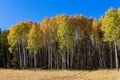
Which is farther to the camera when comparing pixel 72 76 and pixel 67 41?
pixel 67 41

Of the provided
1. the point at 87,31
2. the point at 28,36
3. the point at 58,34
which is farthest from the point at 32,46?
the point at 87,31

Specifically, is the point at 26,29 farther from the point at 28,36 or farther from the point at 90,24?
the point at 90,24

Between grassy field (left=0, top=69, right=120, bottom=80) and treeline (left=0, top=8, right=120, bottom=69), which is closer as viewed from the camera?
grassy field (left=0, top=69, right=120, bottom=80)

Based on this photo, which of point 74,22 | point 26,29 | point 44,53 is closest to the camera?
point 74,22

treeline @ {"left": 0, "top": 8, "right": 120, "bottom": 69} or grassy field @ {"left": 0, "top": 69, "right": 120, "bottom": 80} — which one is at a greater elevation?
treeline @ {"left": 0, "top": 8, "right": 120, "bottom": 69}

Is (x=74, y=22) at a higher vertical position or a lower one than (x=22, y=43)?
higher

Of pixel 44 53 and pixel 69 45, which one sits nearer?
pixel 69 45

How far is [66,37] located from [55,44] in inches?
268

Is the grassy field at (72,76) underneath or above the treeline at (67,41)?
underneath

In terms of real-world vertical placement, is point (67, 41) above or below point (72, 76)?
above

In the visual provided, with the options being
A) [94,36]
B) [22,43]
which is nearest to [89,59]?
[94,36]

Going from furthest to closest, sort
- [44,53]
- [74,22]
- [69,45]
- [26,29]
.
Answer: [44,53] → [26,29] → [74,22] → [69,45]

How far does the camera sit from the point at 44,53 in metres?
64.2

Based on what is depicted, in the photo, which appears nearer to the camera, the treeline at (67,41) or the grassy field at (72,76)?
the grassy field at (72,76)
